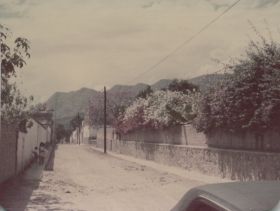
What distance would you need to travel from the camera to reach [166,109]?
34469mm

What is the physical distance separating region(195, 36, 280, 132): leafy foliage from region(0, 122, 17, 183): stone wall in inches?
318

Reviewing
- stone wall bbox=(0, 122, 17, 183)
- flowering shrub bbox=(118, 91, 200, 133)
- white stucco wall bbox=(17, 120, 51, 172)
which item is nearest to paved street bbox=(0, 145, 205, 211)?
stone wall bbox=(0, 122, 17, 183)

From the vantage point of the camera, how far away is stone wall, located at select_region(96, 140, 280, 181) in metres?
18.6

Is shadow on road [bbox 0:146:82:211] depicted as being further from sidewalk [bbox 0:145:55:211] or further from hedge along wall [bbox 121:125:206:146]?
hedge along wall [bbox 121:125:206:146]

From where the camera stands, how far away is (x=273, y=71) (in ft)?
59.6

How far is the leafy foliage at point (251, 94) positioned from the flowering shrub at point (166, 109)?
26.7 ft

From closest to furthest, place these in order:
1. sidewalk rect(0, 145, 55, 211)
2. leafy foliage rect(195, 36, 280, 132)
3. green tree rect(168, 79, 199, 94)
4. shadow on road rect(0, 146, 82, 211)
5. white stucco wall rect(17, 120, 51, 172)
Answer: shadow on road rect(0, 146, 82, 211)
sidewalk rect(0, 145, 55, 211)
leafy foliage rect(195, 36, 280, 132)
white stucco wall rect(17, 120, 51, 172)
green tree rect(168, 79, 199, 94)

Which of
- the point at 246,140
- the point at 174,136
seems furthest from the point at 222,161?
the point at 174,136

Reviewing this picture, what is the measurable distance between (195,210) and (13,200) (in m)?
11.7

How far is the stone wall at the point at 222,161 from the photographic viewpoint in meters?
18.6

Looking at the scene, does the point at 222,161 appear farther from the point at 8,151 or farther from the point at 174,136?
the point at 174,136

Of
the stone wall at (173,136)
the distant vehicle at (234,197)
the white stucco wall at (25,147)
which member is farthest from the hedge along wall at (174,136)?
the distant vehicle at (234,197)

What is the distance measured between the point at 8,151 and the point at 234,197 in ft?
57.9

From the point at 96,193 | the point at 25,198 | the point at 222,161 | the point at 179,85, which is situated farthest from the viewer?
the point at 179,85
